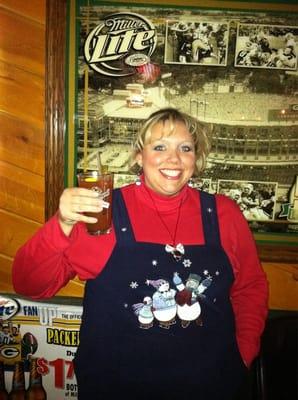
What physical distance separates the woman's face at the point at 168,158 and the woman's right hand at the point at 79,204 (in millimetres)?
354

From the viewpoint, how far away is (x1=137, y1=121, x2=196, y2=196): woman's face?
56.2 inches

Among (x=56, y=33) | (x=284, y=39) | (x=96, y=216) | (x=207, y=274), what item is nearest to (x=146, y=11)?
(x=56, y=33)

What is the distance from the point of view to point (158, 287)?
54.8 inches

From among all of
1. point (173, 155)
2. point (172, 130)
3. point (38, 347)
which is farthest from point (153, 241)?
point (38, 347)

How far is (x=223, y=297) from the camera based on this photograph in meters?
1.48

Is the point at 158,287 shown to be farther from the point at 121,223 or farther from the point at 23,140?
the point at 23,140

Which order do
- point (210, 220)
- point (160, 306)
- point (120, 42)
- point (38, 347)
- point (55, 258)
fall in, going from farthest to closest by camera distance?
point (38, 347) → point (120, 42) → point (210, 220) → point (160, 306) → point (55, 258)

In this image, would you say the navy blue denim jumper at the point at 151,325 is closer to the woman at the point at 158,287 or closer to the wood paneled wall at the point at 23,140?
the woman at the point at 158,287

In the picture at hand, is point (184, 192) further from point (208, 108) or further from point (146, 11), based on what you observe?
point (146, 11)

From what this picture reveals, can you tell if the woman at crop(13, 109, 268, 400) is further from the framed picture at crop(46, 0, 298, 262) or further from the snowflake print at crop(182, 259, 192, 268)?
the framed picture at crop(46, 0, 298, 262)

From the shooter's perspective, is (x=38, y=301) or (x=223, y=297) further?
(x=38, y=301)

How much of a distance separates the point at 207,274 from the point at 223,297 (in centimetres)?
14

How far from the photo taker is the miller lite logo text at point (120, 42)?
6.32 ft

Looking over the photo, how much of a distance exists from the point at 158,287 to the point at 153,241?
19cm
